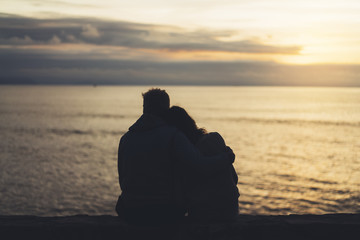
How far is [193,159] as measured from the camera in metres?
3.15

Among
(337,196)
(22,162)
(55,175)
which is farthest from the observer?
(22,162)

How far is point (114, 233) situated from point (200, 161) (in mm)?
900

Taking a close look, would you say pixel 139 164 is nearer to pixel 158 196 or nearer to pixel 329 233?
pixel 158 196

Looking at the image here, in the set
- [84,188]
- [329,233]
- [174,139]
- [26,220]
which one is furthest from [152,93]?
[84,188]

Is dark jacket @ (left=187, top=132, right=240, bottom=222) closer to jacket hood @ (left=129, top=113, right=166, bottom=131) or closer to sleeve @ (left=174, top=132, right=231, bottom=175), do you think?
sleeve @ (left=174, top=132, right=231, bottom=175)

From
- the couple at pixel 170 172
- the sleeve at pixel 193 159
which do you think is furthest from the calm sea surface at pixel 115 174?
the sleeve at pixel 193 159

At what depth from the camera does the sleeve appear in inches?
124

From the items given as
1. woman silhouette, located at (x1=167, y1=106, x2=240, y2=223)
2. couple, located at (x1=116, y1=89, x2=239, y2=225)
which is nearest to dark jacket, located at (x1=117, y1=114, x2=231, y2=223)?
couple, located at (x1=116, y1=89, x2=239, y2=225)

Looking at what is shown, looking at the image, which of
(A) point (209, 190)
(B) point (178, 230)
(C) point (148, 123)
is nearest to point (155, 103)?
(C) point (148, 123)

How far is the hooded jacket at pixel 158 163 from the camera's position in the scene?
3205 mm

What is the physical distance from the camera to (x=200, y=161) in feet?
10.4

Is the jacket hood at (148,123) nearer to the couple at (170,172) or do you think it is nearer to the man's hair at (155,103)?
the couple at (170,172)

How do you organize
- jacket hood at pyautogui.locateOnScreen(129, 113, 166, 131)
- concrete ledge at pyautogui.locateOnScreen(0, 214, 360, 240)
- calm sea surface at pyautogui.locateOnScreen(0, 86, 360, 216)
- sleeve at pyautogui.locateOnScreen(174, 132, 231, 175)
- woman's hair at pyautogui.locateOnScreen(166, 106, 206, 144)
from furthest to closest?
calm sea surface at pyautogui.locateOnScreen(0, 86, 360, 216) → woman's hair at pyautogui.locateOnScreen(166, 106, 206, 144) → jacket hood at pyautogui.locateOnScreen(129, 113, 166, 131) → sleeve at pyautogui.locateOnScreen(174, 132, 231, 175) → concrete ledge at pyautogui.locateOnScreen(0, 214, 360, 240)

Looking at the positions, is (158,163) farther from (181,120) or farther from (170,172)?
(181,120)
